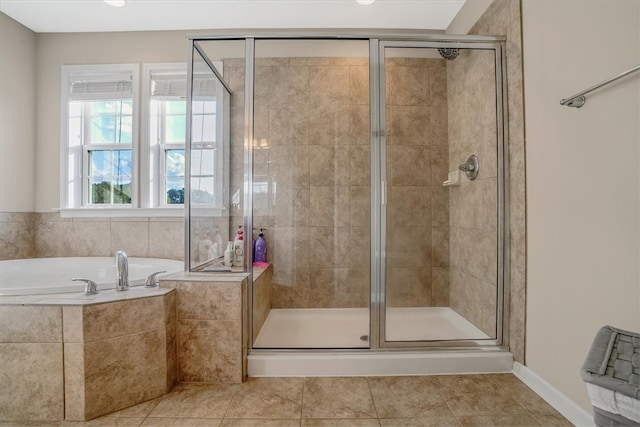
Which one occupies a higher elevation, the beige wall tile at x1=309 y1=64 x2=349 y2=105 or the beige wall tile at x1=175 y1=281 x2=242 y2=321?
the beige wall tile at x1=309 y1=64 x2=349 y2=105

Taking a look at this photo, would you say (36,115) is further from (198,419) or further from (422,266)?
(422,266)

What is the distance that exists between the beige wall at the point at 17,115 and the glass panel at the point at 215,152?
183 cm

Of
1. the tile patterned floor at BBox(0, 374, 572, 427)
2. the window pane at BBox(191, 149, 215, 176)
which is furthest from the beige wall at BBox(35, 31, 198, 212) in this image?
the tile patterned floor at BBox(0, 374, 572, 427)

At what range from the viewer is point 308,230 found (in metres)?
2.24

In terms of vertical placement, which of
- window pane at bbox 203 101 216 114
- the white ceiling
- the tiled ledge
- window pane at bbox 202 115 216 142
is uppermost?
the white ceiling

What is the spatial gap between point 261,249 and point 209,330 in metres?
0.71

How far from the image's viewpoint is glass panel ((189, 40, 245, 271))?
1.88 meters

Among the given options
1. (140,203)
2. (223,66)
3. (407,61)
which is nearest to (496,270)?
(407,61)

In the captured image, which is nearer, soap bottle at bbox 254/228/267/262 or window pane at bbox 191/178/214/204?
window pane at bbox 191/178/214/204

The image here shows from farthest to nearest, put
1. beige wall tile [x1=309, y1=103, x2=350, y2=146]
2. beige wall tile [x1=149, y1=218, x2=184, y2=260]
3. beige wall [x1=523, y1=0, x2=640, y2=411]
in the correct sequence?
beige wall tile [x1=149, y1=218, x2=184, y2=260]
beige wall tile [x1=309, y1=103, x2=350, y2=146]
beige wall [x1=523, y1=0, x2=640, y2=411]

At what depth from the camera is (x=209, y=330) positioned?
5.23 feet

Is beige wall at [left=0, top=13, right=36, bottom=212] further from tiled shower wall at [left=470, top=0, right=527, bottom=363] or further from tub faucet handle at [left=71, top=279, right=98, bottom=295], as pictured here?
tiled shower wall at [left=470, top=0, right=527, bottom=363]

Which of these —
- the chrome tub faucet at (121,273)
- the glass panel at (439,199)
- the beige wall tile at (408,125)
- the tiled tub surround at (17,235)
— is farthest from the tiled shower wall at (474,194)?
the tiled tub surround at (17,235)

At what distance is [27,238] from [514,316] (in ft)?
12.5
